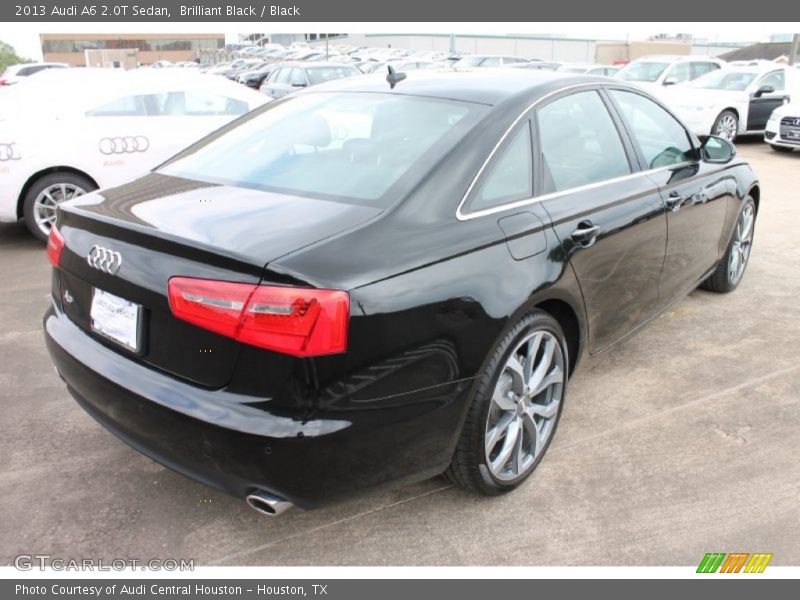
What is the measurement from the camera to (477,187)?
254 centimetres

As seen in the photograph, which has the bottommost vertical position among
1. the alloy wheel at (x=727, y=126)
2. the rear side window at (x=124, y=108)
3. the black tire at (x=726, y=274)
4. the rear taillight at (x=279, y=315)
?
the black tire at (x=726, y=274)

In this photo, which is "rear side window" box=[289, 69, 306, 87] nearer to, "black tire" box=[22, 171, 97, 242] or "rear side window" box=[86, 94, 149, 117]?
"rear side window" box=[86, 94, 149, 117]

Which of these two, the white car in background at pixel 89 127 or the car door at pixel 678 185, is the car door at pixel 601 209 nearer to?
the car door at pixel 678 185

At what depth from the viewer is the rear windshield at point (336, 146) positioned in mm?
2551

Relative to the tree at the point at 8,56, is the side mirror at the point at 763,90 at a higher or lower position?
lower

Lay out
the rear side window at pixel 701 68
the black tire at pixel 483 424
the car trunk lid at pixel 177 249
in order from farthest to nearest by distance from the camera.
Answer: the rear side window at pixel 701 68 → the black tire at pixel 483 424 → the car trunk lid at pixel 177 249

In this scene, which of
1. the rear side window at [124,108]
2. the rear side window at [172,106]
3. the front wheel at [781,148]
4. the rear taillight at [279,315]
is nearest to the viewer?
the rear taillight at [279,315]

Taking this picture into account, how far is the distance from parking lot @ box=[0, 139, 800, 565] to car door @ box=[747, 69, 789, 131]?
11.2m

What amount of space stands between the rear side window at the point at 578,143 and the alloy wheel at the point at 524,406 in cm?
69

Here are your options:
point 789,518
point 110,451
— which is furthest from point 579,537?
point 110,451

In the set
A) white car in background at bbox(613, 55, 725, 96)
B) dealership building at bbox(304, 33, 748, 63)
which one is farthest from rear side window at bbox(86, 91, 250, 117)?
dealership building at bbox(304, 33, 748, 63)

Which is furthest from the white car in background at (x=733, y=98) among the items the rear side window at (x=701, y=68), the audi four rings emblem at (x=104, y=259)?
the audi four rings emblem at (x=104, y=259)

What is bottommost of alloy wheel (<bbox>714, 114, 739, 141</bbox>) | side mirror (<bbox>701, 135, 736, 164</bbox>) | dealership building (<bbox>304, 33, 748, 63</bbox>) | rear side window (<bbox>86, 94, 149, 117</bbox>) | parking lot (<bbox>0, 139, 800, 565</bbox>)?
parking lot (<bbox>0, 139, 800, 565</bbox>)

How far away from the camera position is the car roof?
293cm
